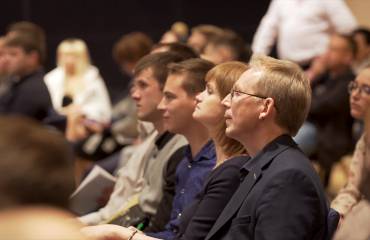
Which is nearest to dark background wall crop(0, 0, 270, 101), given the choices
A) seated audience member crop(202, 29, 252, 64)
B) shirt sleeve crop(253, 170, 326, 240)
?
seated audience member crop(202, 29, 252, 64)

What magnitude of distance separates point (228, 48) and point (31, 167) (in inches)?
141

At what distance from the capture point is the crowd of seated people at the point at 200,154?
1.24 metres

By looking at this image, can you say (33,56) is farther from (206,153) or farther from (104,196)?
(206,153)

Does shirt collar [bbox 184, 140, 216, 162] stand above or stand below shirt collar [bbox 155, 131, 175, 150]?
above

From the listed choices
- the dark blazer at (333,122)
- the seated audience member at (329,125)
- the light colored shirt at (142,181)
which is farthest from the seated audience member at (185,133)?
the dark blazer at (333,122)

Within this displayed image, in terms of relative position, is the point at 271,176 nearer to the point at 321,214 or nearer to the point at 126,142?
the point at 321,214

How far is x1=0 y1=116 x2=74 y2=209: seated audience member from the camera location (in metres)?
1.20

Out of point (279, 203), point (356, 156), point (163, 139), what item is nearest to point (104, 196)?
point (163, 139)

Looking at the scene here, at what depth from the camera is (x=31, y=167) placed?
1.21m

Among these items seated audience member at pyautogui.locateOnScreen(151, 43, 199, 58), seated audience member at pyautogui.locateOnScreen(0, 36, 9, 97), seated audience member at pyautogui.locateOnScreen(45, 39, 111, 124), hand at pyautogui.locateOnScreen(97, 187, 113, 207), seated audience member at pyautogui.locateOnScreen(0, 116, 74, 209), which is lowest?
seated audience member at pyautogui.locateOnScreen(45, 39, 111, 124)

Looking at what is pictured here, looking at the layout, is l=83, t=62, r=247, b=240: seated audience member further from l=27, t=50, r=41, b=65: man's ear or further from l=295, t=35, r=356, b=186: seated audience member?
l=27, t=50, r=41, b=65: man's ear

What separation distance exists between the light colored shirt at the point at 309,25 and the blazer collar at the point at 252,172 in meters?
3.96

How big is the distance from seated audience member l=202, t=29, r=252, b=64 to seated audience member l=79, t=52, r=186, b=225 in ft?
2.92

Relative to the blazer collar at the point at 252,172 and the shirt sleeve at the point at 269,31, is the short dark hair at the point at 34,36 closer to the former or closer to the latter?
the shirt sleeve at the point at 269,31
